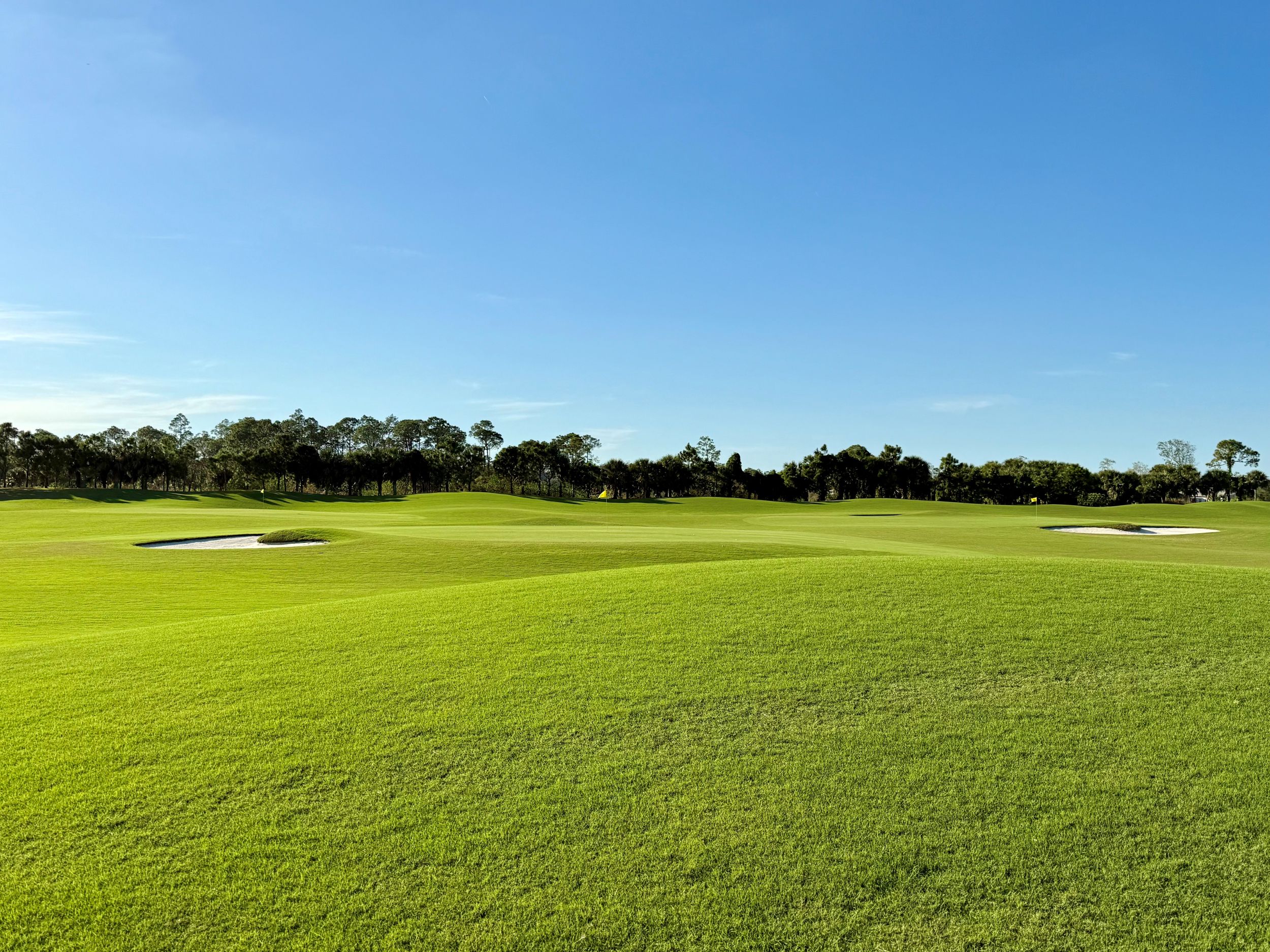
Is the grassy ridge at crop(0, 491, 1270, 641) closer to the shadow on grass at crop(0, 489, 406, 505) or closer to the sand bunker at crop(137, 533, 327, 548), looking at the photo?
the sand bunker at crop(137, 533, 327, 548)

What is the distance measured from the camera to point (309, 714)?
23.6ft

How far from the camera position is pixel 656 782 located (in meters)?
5.95

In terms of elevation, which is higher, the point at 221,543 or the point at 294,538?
the point at 294,538

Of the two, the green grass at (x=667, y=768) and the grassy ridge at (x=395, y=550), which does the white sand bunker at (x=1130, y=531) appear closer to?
the grassy ridge at (x=395, y=550)

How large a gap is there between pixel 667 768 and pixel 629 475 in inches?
3937

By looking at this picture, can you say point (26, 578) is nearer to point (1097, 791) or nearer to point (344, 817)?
point (344, 817)

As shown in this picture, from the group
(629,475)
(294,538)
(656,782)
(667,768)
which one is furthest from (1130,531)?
(629,475)

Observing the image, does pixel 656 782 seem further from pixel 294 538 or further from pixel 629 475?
pixel 629 475

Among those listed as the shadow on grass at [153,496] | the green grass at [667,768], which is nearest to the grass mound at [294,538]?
the green grass at [667,768]

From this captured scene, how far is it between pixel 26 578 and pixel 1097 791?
911 inches

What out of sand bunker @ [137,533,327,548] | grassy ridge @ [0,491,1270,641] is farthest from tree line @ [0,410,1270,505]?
sand bunker @ [137,533,327,548]

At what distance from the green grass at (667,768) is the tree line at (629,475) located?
89.0m

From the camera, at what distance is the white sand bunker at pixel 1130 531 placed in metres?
36.1

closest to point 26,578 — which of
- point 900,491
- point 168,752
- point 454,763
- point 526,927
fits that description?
point 168,752
